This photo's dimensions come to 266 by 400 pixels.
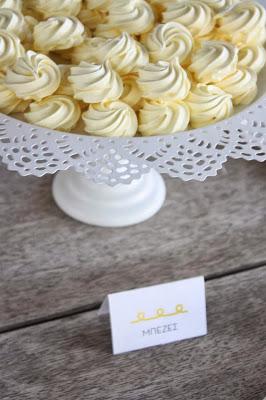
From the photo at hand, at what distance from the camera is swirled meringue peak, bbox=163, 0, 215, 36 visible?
0.87 meters

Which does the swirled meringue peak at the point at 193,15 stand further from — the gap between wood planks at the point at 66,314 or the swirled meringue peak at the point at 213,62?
the gap between wood planks at the point at 66,314

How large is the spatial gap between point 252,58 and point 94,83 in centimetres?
24

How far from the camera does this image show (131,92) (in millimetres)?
824

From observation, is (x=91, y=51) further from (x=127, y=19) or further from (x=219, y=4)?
(x=219, y=4)

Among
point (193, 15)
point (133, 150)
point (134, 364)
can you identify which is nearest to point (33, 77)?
point (133, 150)

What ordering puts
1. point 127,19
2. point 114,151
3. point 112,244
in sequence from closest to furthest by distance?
point 114,151
point 127,19
point 112,244

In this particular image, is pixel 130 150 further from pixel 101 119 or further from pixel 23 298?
pixel 23 298

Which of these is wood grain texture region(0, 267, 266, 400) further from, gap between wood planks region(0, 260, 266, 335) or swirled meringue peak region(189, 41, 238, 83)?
swirled meringue peak region(189, 41, 238, 83)

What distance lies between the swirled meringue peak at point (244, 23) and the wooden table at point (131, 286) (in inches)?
11.6

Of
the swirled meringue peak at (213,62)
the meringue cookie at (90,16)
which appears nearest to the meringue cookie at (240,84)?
the swirled meringue peak at (213,62)

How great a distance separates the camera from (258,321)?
89 centimetres

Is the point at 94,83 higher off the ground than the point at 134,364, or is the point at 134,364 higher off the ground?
the point at 94,83

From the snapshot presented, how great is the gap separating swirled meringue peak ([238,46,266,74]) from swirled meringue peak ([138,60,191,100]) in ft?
0.37

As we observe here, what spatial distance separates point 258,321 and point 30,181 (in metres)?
0.46
